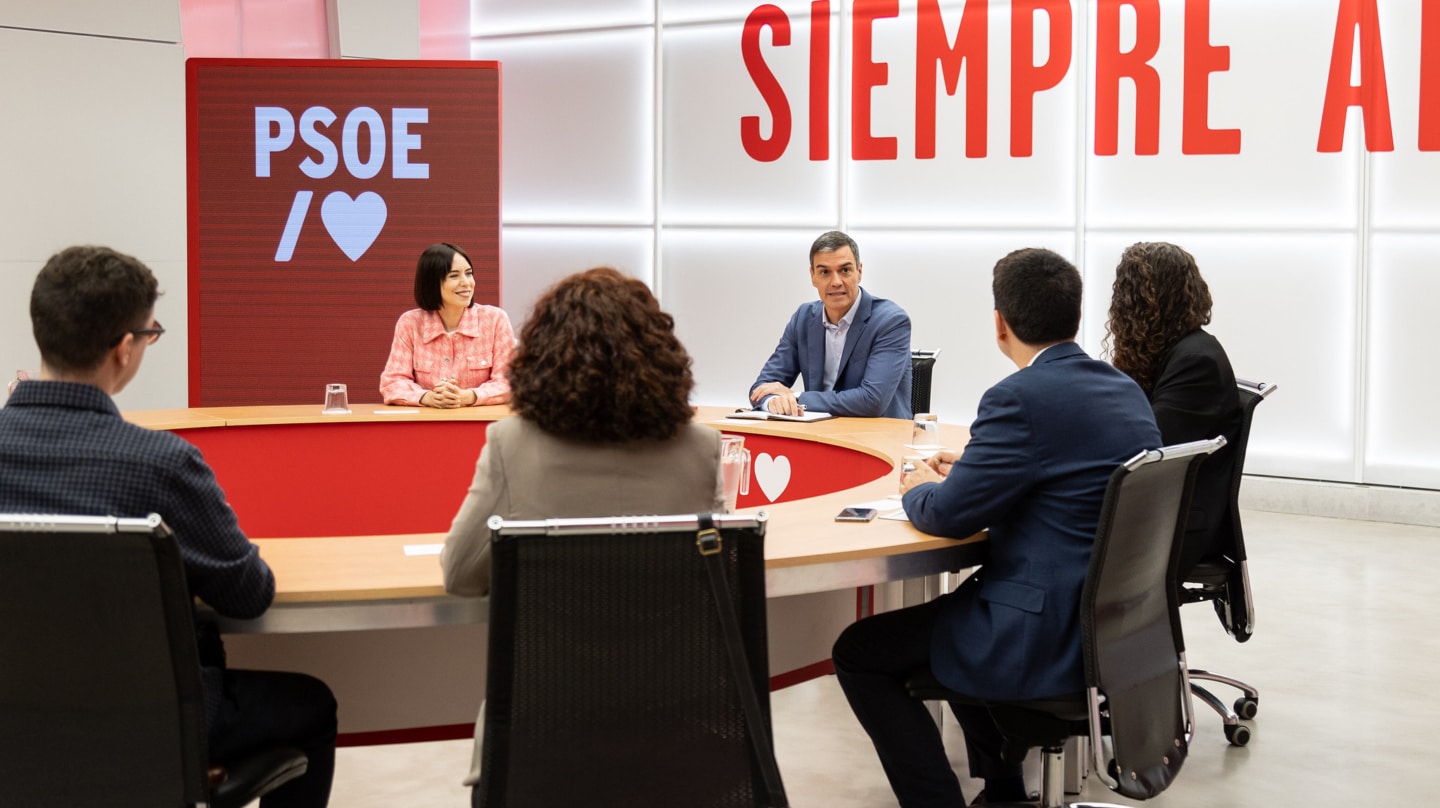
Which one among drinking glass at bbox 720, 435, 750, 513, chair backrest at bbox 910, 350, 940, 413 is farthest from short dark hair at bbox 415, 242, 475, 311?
drinking glass at bbox 720, 435, 750, 513

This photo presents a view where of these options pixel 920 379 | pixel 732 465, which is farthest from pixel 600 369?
pixel 920 379

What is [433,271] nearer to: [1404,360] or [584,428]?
[584,428]

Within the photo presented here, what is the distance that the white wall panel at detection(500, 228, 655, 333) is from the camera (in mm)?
7895

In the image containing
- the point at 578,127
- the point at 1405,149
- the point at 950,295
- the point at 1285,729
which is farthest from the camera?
the point at 578,127

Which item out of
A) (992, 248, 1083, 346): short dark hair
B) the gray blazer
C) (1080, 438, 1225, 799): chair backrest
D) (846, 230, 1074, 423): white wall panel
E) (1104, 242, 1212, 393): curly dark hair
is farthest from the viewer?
(846, 230, 1074, 423): white wall panel

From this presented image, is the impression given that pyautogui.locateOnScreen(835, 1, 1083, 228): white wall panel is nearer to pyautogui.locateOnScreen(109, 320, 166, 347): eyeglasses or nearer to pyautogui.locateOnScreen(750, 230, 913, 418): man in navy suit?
pyautogui.locateOnScreen(750, 230, 913, 418): man in navy suit

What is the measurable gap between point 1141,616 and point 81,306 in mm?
1715

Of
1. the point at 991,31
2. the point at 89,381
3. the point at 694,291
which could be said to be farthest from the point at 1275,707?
the point at 694,291

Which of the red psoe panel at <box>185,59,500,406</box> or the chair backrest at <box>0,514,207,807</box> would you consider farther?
the red psoe panel at <box>185,59,500,406</box>

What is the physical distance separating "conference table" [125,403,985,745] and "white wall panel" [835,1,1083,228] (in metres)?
2.77

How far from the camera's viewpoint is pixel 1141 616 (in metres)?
2.34

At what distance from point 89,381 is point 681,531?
0.85 meters

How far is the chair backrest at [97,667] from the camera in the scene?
1.66 metres

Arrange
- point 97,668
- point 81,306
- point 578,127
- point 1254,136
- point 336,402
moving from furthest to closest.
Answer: point 578,127 → point 1254,136 → point 336,402 → point 81,306 → point 97,668
